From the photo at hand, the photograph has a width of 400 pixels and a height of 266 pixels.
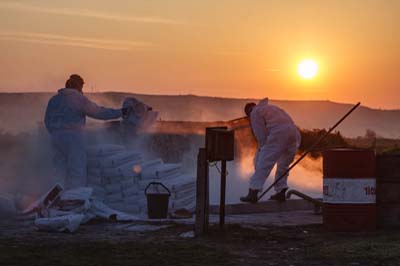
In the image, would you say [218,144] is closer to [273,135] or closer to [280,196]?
[273,135]

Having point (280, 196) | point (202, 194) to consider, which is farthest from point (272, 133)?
point (202, 194)

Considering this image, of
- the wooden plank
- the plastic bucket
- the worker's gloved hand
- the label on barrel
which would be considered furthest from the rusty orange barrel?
the worker's gloved hand

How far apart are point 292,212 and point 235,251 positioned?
597 cm

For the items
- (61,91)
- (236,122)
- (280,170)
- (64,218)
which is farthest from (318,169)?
(64,218)

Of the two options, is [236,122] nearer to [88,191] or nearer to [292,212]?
[292,212]

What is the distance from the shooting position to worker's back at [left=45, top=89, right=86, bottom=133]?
16.2 m

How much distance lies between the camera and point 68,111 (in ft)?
53.4

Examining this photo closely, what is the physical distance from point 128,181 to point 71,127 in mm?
1348

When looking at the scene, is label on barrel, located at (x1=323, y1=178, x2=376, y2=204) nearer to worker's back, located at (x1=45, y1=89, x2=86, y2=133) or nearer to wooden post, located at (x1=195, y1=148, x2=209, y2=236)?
wooden post, located at (x1=195, y1=148, x2=209, y2=236)

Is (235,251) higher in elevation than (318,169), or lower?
lower

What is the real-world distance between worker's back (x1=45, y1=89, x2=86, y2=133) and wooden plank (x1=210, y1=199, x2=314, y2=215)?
2.78 metres

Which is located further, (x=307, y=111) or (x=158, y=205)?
(x=307, y=111)

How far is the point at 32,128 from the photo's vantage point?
20672 mm

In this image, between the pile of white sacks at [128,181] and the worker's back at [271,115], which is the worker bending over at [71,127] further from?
the worker's back at [271,115]
